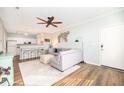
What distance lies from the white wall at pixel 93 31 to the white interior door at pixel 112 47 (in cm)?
22

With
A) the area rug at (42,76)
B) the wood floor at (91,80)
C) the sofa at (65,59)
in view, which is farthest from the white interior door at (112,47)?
the area rug at (42,76)

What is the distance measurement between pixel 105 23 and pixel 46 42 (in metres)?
5.60

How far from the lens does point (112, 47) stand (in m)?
3.27

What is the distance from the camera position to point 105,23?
3475 mm

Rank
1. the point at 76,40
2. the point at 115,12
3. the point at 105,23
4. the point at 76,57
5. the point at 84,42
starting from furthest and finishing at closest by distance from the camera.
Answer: the point at 76,40 → the point at 84,42 → the point at 76,57 → the point at 105,23 → the point at 115,12

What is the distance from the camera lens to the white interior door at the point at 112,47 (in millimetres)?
3031

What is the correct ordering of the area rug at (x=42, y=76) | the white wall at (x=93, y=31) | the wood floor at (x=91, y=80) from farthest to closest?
the white wall at (x=93, y=31) < the area rug at (x=42, y=76) < the wood floor at (x=91, y=80)

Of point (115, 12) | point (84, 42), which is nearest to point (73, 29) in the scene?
point (84, 42)

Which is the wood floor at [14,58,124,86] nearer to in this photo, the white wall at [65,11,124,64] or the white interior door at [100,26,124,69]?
the white interior door at [100,26,124,69]

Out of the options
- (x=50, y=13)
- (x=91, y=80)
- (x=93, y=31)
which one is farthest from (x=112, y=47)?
(x=50, y=13)

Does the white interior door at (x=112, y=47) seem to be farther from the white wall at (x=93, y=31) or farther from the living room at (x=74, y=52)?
the white wall at (x=93, y=31)

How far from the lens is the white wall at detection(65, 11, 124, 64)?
3.20 m

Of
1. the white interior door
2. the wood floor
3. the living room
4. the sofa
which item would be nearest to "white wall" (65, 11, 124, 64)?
the living room
